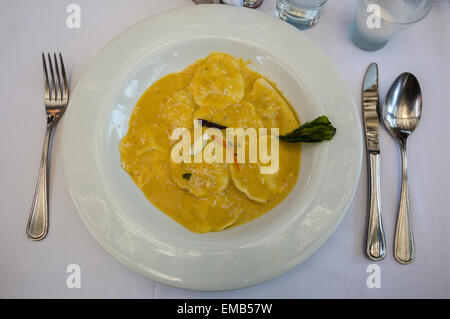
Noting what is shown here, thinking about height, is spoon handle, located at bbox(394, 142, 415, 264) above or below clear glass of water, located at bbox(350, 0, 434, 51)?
below

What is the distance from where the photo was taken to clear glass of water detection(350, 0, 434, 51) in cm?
199

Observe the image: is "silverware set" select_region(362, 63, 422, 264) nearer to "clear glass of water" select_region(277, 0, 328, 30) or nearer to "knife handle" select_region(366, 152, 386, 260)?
"knife handle" select_region(366, 152, 386, 260)

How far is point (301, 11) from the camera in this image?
2.18 metres

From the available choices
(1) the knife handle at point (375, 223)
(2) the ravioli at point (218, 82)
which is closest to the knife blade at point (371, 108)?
(1) the knife handle at point (375, 223)

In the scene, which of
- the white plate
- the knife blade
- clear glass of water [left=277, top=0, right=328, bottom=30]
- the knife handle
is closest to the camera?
the white plate

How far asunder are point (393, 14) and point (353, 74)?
0.46m

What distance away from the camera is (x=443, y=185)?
1951mm

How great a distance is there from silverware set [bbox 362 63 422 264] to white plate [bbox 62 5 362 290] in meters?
0.26

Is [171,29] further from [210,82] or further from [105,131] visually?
[105,131]

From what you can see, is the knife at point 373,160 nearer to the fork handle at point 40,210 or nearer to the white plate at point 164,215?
the white plate at point 164,215

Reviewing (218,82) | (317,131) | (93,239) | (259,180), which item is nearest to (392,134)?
(317,131)

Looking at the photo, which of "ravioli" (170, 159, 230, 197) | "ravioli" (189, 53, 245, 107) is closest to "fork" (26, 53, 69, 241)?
"ravioli" (170, 159, 230, 197)

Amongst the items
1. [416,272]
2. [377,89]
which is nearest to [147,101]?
[377,89]

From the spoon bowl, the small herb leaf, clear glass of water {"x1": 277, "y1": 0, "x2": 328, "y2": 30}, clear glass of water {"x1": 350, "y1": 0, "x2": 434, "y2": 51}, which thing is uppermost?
clear glass of water {"x1": 277, "y1": 0, "x2": 328, "y2": 30}
